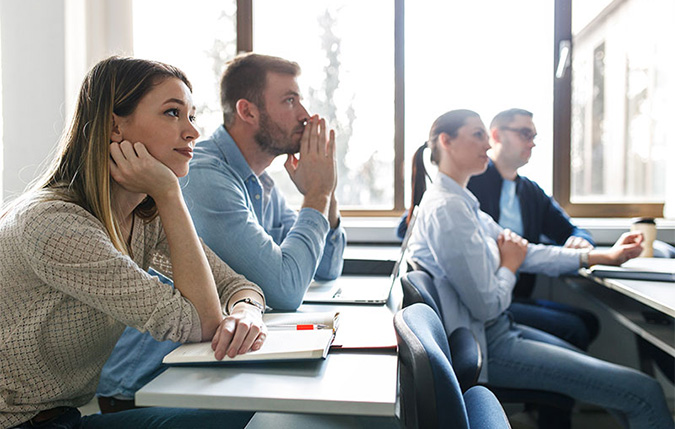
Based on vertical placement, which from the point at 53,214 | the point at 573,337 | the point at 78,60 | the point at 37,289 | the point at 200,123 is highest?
the point at 78,60

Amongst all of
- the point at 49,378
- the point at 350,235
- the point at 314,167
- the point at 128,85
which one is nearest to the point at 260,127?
the point at 314,167

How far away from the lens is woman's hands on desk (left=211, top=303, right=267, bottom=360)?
0.91m

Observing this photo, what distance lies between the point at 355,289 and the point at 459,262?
378mm

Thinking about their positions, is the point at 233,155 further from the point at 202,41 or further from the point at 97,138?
the point at 202,41

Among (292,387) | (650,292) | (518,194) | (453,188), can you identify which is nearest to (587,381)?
(650,292)

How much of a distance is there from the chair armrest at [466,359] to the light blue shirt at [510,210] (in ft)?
4.97

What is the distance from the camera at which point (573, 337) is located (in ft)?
8.03

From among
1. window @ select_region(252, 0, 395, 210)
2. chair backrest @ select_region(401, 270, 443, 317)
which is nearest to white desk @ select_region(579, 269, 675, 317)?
chair backrest @ select_region(401, 270, 443, 317)

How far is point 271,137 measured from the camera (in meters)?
1.73

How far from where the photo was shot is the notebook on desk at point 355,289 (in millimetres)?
1438

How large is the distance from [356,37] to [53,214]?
2820mm

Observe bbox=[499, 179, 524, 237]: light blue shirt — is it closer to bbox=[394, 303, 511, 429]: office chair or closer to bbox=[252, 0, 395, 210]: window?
bbox=[252, 0, 395, 210]: window

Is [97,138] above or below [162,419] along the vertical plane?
above

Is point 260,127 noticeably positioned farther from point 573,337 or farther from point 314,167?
point 573,337
